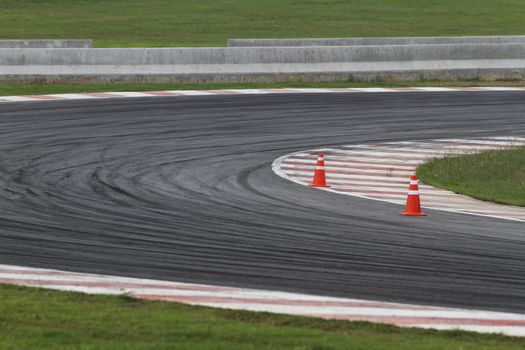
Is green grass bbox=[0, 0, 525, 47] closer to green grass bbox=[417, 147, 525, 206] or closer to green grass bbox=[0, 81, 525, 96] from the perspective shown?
green grass bbox=[0, 81, 525, 96]

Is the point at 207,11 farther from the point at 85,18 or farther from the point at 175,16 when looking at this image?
the point at 85,18

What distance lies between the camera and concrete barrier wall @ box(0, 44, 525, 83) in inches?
1334

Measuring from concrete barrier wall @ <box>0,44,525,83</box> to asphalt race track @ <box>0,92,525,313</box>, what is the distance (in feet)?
16.3

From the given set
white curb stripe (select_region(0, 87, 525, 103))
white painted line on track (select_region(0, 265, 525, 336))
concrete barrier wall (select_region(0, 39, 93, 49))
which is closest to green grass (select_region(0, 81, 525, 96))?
white curb stripe (select_region(0, 87, 525, 103))

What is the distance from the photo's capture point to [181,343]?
934 cm

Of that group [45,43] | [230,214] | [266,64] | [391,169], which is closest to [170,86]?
[266,64]

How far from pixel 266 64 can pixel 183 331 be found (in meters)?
26.1

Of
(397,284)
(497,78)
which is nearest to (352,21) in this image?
(497,78)

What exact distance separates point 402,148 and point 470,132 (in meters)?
3.14

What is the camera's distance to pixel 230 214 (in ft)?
53.9

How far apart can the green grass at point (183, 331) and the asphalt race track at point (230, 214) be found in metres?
1.43

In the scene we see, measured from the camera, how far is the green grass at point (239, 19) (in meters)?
48.9

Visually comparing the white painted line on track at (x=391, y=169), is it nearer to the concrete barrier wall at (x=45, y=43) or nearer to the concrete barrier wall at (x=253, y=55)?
the concrete barrier wall at (x=253, y=55)

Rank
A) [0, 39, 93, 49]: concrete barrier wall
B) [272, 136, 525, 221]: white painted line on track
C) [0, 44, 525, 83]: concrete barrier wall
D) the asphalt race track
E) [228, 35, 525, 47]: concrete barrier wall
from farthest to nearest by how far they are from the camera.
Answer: [228, 35, 525, 47]: concrete barrier wall < [0, 39, 93, 49]: concrete barrier wall < [0, 44, 525, 83]: concrete barrier wall < [272, 136, 525, 221]: white painted line on track < the asphalt race track
